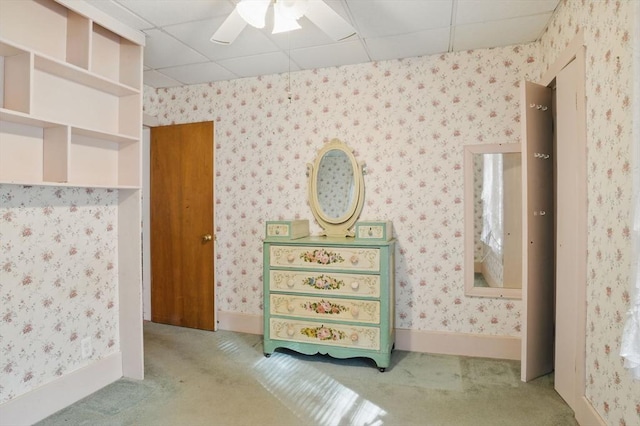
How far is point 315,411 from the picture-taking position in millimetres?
2135

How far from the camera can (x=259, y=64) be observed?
3.13 m

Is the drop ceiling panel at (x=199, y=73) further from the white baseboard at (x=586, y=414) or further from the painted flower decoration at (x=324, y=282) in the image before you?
the white baseboard at (x=586, y=414)

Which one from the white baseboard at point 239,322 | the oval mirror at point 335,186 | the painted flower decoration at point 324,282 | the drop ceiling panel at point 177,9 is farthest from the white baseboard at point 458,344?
the drop ceiling panel at point 177,9

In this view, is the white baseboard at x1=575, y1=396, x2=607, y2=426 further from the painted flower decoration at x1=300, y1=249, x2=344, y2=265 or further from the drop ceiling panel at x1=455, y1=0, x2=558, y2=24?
the drop ceiling panel at x1=455, y1=0, x2=558, y2=24

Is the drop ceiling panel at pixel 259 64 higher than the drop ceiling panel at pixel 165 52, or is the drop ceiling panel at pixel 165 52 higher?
the drop ceiling panel at pixel 259 64

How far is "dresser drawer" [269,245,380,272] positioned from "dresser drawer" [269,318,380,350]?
44 cm

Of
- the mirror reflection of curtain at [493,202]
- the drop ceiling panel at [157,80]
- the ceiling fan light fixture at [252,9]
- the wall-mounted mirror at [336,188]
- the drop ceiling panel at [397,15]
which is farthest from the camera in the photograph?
the drop ceiling panel at [157,80]

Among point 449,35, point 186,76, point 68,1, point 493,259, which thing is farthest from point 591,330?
point 186,76

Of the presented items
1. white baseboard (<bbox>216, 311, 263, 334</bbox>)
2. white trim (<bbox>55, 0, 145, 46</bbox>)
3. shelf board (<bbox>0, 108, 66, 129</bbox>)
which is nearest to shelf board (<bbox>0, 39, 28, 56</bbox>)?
shelf board (<bbox>0, 108, 66, 129</bbox>)

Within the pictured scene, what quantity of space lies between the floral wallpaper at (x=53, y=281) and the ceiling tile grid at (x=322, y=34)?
3.92ft

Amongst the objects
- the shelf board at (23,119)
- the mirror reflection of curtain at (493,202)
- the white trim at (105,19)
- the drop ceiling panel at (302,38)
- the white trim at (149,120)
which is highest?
the drop ceiling panel at (302,38)

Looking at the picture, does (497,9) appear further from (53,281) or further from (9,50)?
(53,281)

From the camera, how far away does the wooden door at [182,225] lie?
3533 mm

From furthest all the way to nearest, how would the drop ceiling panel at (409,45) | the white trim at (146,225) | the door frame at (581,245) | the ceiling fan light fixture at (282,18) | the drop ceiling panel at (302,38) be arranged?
the white trim at (146,225) → the drop ceiling panel at (409,45) → the drop ceiling panel at (302,38) → the door frame at (581,245) → the ceiling fan light fixture at (282,18)
